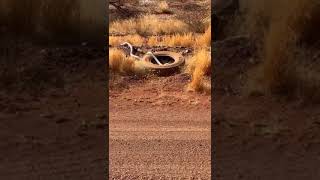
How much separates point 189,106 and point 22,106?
193 centimetres

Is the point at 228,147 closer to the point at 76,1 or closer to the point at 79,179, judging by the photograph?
the point at 79,179

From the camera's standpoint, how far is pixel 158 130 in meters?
6.65

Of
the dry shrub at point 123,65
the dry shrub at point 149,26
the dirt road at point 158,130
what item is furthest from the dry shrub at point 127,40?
the dirt road at point 158,130

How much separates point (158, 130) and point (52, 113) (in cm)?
117

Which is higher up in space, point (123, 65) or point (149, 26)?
point (149, 26)

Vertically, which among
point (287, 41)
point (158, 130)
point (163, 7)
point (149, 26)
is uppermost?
point (163, 7)

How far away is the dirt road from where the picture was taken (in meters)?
5.54

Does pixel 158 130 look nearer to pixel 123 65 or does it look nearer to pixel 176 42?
pixel 123 65

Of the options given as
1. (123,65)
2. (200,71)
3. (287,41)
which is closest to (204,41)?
(123,65)

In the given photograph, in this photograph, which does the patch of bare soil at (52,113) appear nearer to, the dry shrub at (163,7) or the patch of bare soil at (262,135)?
the patch of bare soil at (262,135)

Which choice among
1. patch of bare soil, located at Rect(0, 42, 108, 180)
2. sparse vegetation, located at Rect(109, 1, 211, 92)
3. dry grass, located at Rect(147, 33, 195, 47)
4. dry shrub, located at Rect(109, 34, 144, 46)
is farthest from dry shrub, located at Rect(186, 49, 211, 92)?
dry shrub, located at Rect(109, 34, 144, 46)

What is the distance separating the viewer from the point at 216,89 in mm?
8219

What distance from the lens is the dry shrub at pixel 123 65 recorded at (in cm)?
969

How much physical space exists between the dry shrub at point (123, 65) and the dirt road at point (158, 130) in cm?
37
